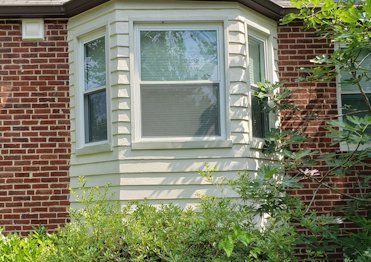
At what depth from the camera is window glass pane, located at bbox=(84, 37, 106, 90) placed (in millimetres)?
7348

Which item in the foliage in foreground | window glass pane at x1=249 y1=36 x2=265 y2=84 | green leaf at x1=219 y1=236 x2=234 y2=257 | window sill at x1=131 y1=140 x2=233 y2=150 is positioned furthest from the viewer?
window glass pane at x1=249 y1=36 x2=265 y2=84

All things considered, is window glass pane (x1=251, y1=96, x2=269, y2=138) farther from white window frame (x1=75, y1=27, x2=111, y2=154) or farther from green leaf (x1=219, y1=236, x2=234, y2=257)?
green leaf (x1=219, y1=236, x2=234, y2=257)

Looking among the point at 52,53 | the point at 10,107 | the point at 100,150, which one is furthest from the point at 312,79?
the point at 10,107

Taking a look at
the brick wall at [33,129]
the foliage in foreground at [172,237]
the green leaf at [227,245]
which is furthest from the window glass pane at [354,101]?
the brick wall at [33,129]

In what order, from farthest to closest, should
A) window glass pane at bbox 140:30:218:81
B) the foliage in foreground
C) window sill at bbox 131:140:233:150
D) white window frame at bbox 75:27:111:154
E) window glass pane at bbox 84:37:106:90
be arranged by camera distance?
1. window glass pane at bbox 84:37:106:90
2. white window frame at bbox 75:27:111:154
3. window glass pane at bbox 140:30:218:81
4. window sill at bbox 131:140:233:150
5. the foliage in foreground

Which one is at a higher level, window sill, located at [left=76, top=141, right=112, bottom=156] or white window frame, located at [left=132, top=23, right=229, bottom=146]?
white window frame, located at [left=132, top=23, right=229, bottom=146]

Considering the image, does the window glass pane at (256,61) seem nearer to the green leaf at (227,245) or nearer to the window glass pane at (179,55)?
the window glass pane at (179,55)

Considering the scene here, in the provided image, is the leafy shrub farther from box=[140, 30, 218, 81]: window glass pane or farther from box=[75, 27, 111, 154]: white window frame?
box=[140, 30, 218, 81]: window glass pane

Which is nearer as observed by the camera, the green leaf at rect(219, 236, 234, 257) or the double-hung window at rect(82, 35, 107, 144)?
the green leaf at rect(219, 236, 234, 257)

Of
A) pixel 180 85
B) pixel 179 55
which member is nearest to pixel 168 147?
pixel 180 85

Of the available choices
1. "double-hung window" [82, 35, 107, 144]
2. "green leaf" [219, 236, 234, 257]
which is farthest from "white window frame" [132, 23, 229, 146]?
"green leaf" [219, 236, 234, 257]

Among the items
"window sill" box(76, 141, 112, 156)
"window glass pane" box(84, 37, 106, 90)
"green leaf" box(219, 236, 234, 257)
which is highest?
"window glass pane" box(84, 37, 106, 90)

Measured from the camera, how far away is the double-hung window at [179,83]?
6.89m

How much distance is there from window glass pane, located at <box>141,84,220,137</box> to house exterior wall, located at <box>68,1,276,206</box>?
18 centimetres
